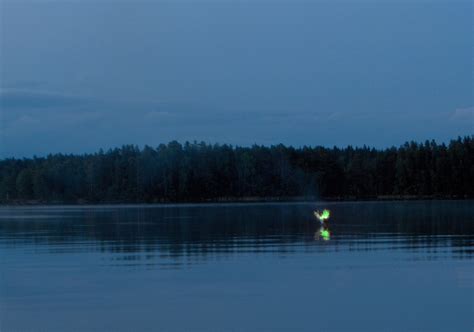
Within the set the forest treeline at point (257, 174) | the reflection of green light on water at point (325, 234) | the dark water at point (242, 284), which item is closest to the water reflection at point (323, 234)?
the reflection of green light on water at point (325, 234)

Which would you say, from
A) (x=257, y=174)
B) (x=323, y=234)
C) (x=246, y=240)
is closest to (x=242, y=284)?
(x=246, y=240)

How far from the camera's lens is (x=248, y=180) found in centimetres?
19212

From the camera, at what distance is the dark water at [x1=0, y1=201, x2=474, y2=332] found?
22.0 meters

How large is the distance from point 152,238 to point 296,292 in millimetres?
25228

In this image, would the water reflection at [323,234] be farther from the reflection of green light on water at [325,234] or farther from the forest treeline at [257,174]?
the forest treeline at [257,174]

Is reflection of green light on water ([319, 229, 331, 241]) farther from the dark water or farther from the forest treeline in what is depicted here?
the forest treeline

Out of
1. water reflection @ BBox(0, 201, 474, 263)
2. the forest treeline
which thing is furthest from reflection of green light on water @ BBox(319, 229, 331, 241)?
the forest treeline

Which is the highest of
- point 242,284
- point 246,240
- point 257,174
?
point 257,174

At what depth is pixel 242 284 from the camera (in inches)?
1117

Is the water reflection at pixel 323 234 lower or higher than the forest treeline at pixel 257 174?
lower

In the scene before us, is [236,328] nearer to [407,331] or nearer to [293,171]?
[407,331]

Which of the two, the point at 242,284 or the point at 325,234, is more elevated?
the point at 325,234

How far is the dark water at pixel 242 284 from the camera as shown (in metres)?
22.0

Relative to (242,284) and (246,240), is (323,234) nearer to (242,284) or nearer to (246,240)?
(246,240)
